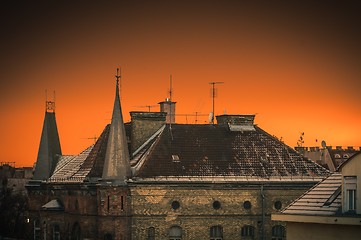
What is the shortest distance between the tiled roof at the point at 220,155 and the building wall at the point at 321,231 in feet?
118

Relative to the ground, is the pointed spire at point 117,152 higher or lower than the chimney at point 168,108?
lower

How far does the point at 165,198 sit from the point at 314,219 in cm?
3830

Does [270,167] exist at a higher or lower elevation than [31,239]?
higher

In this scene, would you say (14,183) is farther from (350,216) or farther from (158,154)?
(350,216)

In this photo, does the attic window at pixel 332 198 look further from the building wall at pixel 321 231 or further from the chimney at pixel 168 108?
the chimney at pixel 168 108

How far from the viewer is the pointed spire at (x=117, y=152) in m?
74.1

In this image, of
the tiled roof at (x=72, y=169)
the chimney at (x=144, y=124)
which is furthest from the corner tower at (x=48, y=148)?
the chimney at (x=144, y=124)

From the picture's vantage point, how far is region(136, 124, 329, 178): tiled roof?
7688 centimetres

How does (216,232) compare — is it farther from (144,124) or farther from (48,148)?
(48,148)

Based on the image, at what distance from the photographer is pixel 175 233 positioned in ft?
249

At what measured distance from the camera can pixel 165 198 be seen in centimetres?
7538

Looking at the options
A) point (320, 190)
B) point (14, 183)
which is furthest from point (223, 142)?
point (14, 183)

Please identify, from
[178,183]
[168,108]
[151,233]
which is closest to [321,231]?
[178,183]

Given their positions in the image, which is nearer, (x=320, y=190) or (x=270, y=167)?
(x=320, y=190)
